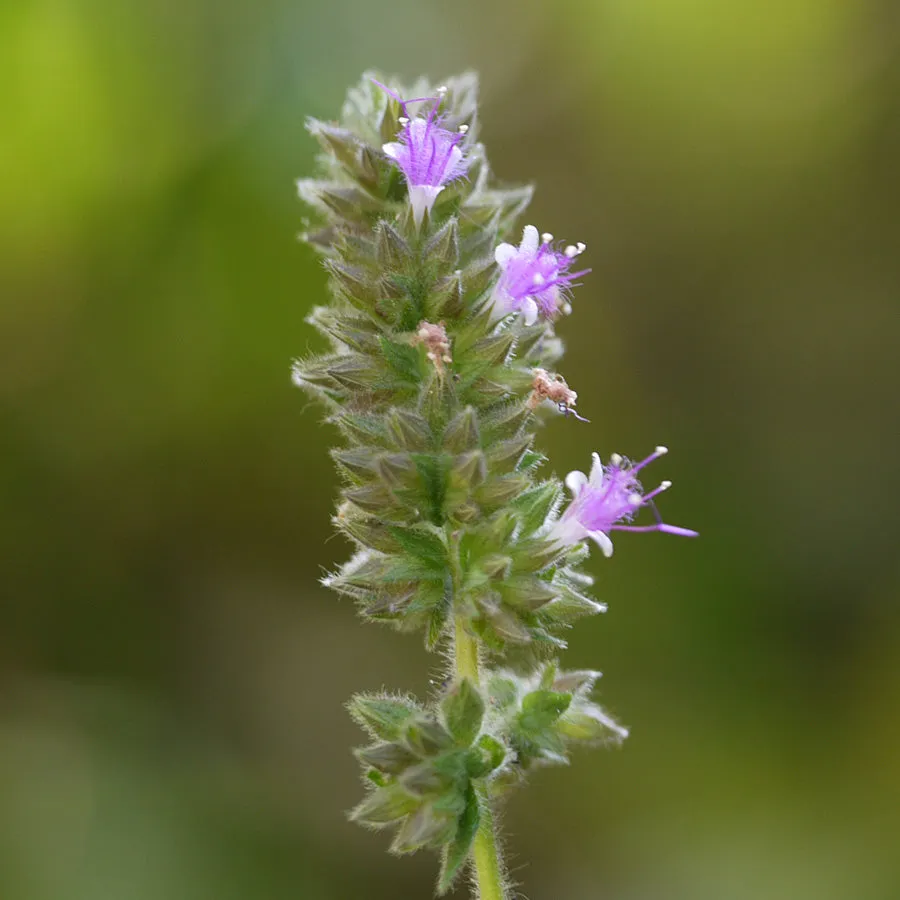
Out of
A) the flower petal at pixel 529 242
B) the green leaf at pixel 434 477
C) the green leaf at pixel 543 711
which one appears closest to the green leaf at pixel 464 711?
the green leaf at pixel 543 711

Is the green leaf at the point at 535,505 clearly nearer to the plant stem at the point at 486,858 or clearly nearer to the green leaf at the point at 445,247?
the plant stem at the point at 486,858

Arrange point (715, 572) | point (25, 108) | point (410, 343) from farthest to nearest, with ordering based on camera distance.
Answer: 1. point (25, 108)
2. point (715, 572)
3. point (410, 343)

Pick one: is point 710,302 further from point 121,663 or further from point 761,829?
point 121,663

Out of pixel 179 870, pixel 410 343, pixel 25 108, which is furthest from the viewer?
pixel 25 108

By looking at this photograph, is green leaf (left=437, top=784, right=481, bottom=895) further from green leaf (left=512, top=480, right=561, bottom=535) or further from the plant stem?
green leaf (left=512, top=480, right=561, bottom=535)

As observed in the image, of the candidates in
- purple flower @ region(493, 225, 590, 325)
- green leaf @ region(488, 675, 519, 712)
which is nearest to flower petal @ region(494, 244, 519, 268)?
purple flower @ region(493, 225, 590, 325)

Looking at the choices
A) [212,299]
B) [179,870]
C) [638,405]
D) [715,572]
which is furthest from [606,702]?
[212,299]

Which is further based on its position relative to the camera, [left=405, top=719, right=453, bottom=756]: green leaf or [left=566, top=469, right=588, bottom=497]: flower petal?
[left=566, top=469, right=588, bottom=497]: flower petal
